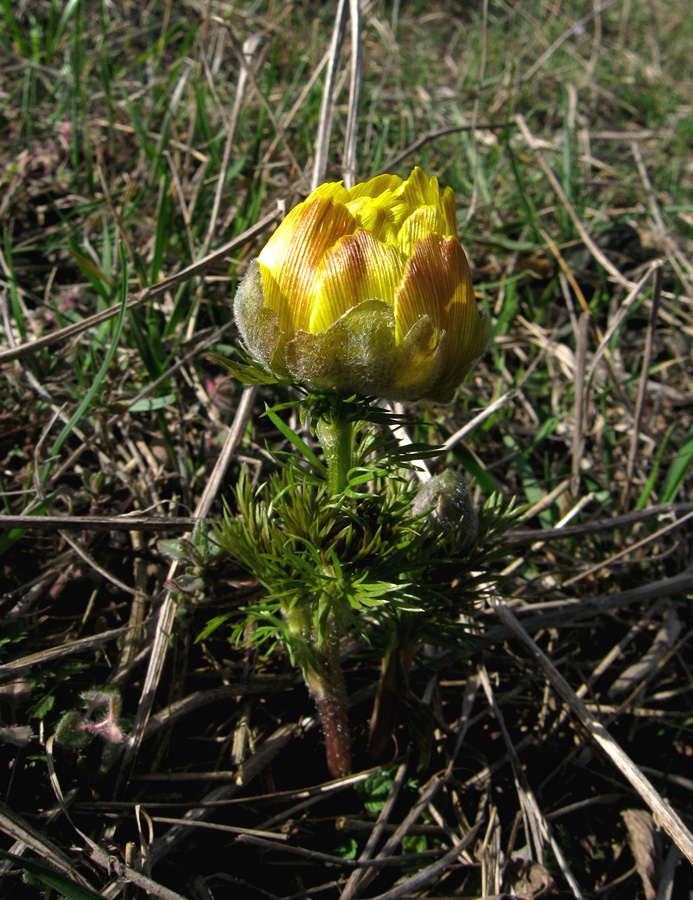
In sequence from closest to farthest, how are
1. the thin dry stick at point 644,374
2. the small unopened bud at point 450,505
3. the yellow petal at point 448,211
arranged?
the yellow petal at point 448,211
the small unopened bud at point 450,505
the thin dry stick at point 644,374

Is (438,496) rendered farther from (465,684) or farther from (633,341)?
(633,341)

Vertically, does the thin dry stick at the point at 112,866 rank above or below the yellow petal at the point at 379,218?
below

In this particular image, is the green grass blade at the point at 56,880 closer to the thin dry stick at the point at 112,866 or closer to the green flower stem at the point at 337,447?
the thin dry stick at the point at 112,866

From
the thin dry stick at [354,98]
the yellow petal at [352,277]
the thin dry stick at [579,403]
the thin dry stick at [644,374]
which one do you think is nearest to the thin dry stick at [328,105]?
the thin dry stick at [354,98]

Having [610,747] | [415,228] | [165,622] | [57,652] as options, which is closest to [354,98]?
[415,228]

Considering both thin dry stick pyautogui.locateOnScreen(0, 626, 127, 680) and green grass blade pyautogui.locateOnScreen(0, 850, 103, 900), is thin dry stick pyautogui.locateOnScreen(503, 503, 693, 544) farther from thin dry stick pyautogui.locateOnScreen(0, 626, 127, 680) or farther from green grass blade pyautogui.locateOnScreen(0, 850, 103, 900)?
green grass blade pyautogui.locateOnScreen(0, 850, 103, 900)

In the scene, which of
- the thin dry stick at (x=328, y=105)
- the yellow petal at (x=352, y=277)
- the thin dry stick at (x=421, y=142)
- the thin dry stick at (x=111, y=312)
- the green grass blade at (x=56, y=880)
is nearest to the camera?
the yellow petal at (x=352, y=277)

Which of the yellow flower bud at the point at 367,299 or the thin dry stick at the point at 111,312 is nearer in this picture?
the yellow flower bud at the point at 367,299

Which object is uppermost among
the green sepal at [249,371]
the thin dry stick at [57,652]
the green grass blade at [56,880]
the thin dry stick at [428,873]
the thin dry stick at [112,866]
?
the green sepal at [249,371]
